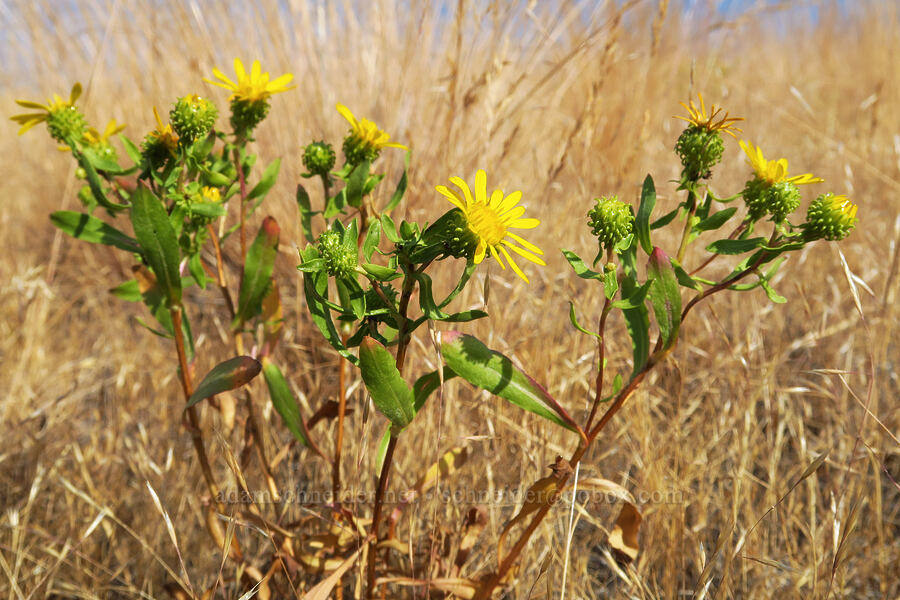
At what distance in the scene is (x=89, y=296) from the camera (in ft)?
8.16

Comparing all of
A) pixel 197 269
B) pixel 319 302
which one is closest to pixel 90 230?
pixel 197 269

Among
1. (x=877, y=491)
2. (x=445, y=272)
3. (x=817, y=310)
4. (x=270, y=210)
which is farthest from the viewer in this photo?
(x=270, y=210)

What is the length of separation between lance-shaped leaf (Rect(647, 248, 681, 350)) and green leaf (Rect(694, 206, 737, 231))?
11cm

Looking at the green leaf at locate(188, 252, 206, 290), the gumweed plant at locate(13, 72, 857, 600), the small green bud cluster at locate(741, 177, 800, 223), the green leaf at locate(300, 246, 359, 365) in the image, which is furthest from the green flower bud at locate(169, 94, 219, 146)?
the small green bud cluster at locate(741, 177, 800, 223)

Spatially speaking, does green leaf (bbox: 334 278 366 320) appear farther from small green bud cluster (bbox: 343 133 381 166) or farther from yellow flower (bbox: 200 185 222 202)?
yellow flower (bbox: 200 185 222 202)

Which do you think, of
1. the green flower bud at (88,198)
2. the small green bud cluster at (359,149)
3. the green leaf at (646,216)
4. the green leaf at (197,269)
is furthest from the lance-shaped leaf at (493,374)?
the green flower bud at (88,198)

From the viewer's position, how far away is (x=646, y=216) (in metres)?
0.82

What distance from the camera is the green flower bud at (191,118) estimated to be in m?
0.90

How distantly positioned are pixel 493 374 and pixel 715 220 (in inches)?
15.2

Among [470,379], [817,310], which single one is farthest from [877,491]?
[470,379]

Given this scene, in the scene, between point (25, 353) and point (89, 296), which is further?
point (89, 296)

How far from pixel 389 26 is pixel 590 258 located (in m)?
1.26

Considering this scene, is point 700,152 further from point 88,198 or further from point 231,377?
point 88,198

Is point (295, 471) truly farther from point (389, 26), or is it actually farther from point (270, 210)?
point (389, 26)
